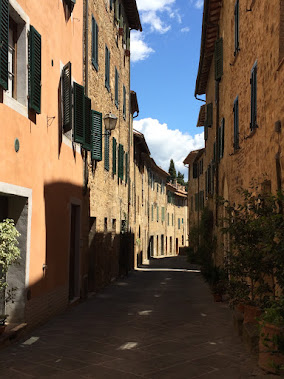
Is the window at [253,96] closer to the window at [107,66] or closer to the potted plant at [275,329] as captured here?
the potted plant at [275,329]

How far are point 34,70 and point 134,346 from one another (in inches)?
175

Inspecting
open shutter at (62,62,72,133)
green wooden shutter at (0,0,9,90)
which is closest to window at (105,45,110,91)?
open shutter at (62,62,72,133)

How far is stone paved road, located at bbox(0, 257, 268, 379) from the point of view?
225 inches

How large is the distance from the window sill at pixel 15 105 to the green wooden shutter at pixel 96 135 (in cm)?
579

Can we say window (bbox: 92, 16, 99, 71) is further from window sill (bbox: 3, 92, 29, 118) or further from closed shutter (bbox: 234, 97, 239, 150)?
window sill (bbox: 3, 92, 29, 118)

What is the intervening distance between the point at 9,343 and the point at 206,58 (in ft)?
48.7

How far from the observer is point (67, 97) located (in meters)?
10.2

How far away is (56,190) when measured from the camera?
9750mm

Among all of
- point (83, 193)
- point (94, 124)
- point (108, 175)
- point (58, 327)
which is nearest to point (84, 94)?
point (94, 124)

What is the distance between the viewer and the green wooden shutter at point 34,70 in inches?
307

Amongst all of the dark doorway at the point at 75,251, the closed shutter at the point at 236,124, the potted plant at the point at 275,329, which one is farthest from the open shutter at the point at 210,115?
the potted plant at the point at 275,329

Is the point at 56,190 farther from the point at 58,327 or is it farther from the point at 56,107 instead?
the point at 58,327

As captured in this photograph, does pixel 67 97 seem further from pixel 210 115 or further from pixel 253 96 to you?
pixel 210 115

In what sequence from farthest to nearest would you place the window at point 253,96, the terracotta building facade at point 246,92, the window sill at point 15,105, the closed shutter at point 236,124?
the closed shutter at point 236,124 → the window at point 253,96 → the terracotta building facade at point 246,92 → the window sill at point 15,105
